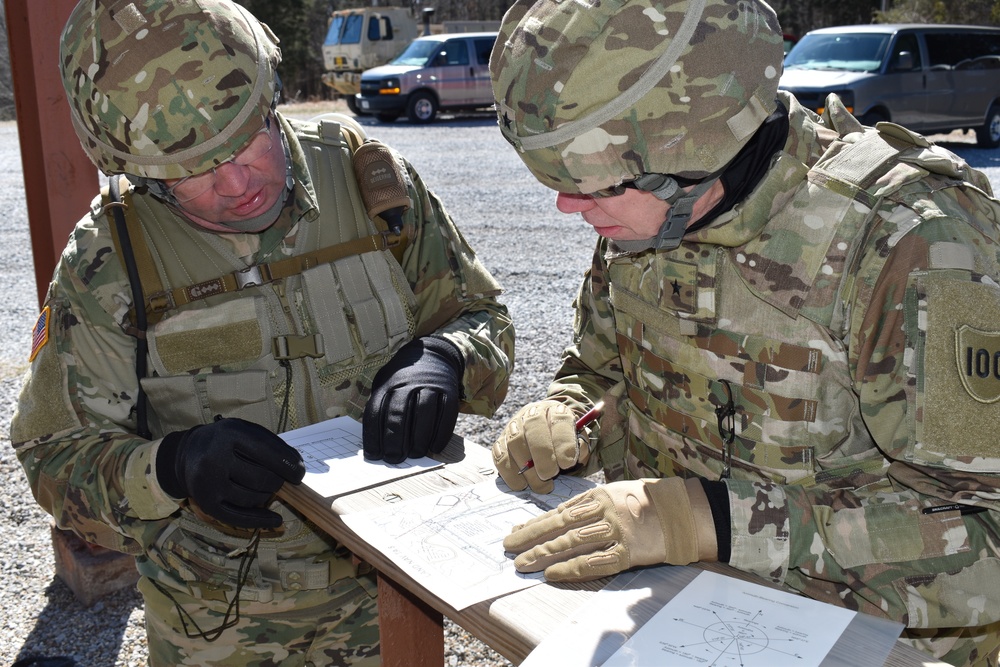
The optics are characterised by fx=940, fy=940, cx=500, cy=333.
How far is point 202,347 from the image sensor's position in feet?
7.51

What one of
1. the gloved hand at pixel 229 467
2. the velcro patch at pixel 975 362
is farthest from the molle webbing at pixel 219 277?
the velcro patch at pixel 975 362

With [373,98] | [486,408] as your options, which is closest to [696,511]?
[486,408]

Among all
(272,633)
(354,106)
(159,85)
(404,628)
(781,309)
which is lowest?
(272,633)

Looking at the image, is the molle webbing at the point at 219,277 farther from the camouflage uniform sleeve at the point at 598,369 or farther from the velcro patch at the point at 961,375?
the velcro patch at the point at 961,375

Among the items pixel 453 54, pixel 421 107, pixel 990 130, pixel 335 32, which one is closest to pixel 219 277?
pixel 990 130

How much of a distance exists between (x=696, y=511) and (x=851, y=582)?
0.92 feet

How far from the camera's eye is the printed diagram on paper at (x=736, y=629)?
1.30 m

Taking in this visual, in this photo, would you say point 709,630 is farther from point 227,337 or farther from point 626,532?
A: point 227,337

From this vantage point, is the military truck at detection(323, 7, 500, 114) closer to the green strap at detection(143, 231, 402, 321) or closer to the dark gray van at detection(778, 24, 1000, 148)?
the dark gray van at detection(778, 24, 1000, 148)

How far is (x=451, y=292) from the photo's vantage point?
2596mm

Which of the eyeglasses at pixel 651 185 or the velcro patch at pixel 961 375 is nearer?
the velcro patch at pixel 961 375

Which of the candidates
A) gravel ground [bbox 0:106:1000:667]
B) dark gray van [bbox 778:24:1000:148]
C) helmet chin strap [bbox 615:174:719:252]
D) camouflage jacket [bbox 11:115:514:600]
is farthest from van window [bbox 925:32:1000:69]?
helmet chin strap [bbox 615:174:719:252]

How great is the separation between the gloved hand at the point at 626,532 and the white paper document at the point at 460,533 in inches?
2.5

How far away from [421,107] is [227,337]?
14718 millimetres
